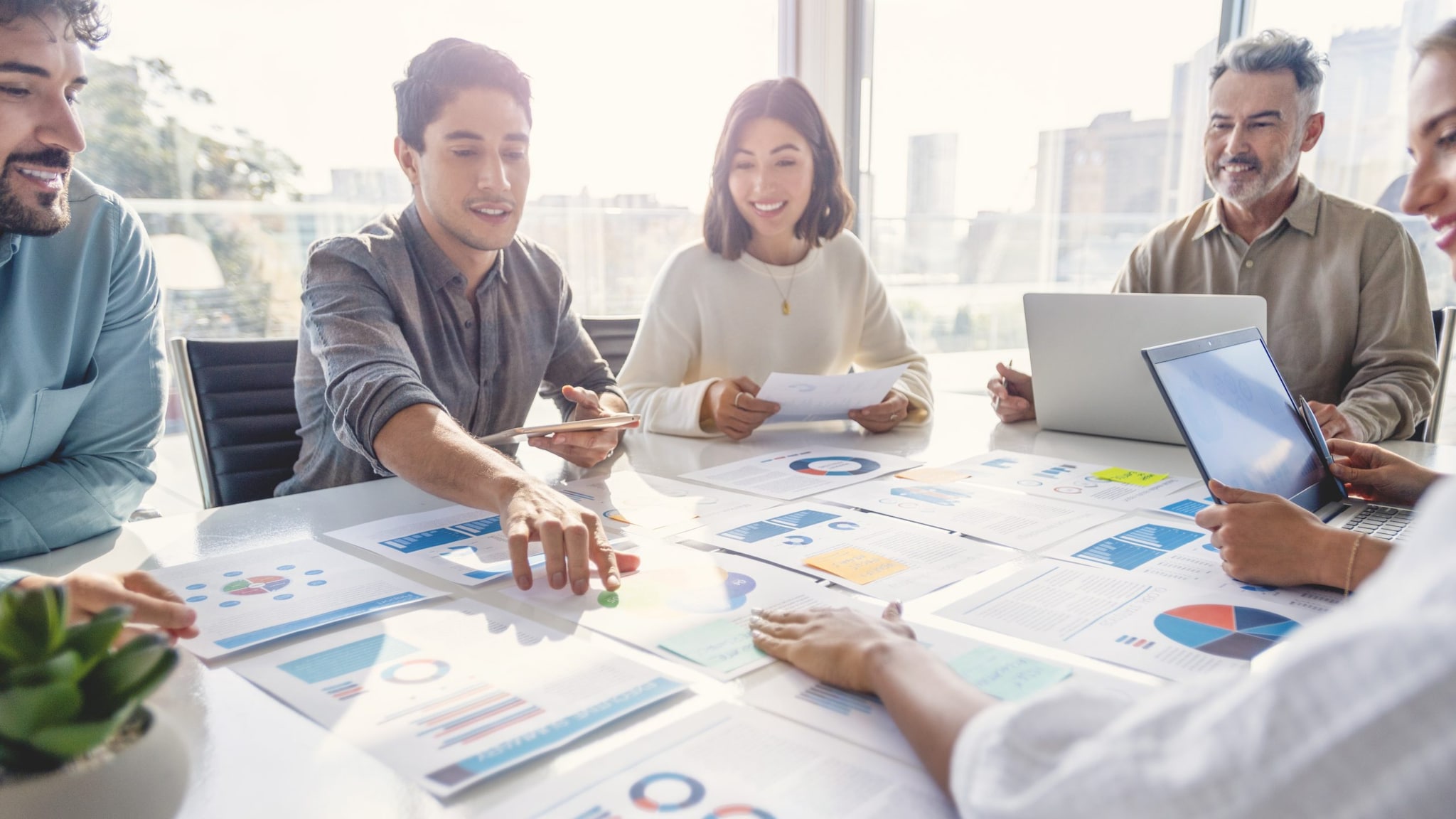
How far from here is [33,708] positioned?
476 mm

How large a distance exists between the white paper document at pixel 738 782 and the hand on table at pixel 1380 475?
1.06 meters

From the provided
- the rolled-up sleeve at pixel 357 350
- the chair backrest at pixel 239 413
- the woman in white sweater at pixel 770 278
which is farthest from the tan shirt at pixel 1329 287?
the chair backrest at pixel 239 413

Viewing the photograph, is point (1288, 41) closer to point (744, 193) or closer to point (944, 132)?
point (744, 193)

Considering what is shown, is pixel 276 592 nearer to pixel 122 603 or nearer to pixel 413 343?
pixel 122 603

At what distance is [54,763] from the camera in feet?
1.64

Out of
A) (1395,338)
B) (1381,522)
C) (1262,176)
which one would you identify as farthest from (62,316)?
(1395,338)

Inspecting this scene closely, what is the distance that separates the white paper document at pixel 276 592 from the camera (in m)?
0.86

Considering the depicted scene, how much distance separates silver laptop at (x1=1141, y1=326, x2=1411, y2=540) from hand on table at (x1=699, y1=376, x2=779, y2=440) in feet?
2.57

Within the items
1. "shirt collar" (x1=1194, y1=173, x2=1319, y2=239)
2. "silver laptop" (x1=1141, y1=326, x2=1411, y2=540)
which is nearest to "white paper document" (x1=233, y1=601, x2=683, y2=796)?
"silver laptop" (x1=1141, y1=326, x2=1411, y2=540)

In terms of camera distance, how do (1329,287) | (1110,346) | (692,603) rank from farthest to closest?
(1329,287) < (1110,346) < (692,603)

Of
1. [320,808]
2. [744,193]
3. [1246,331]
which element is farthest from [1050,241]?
[320,808]

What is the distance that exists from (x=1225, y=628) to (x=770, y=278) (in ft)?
5.31

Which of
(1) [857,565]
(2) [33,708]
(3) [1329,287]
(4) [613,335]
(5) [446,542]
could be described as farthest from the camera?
(4) [613,335]

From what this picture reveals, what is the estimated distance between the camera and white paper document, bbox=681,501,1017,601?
3.28ft
